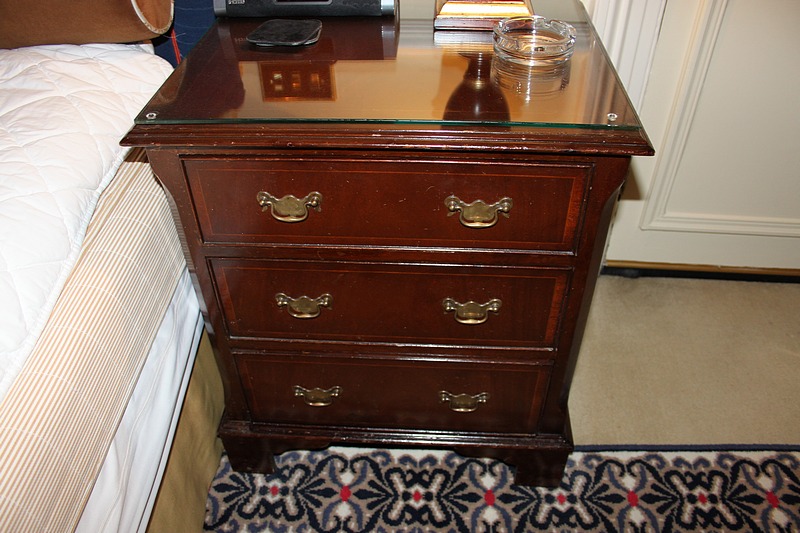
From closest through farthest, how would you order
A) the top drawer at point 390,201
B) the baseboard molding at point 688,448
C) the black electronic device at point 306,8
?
the top drawer at point 390,201 → the black electronic device at point 306,8 → the baseboard molding at point 688,448

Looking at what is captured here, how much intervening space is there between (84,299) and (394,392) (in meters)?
0.54

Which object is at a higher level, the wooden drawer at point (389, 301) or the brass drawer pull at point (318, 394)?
the wooden drawer at point (389, 301)

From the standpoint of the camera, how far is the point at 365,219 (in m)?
0.91

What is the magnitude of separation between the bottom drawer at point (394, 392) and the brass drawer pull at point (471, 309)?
109mm

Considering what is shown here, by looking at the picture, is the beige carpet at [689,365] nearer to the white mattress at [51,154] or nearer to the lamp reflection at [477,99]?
the lamp reflection at [477,99]

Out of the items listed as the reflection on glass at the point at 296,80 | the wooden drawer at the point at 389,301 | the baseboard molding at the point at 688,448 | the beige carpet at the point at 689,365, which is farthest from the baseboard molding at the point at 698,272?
the reflection on glass at the point at 296,80

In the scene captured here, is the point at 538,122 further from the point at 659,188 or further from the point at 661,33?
the point at 659,188

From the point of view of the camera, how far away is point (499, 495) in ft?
4.19

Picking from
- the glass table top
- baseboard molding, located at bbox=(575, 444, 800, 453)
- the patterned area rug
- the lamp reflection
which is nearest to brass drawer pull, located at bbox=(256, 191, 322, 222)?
the glass table top

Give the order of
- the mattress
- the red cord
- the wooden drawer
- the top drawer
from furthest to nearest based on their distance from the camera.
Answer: the red cord, the wooden drawer, the top drawer, the mattress

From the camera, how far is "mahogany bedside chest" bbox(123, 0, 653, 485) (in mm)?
826

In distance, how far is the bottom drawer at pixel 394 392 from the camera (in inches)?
43.6

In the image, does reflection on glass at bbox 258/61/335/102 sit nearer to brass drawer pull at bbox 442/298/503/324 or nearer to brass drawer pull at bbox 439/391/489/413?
brass drawer pull at bbox 442/298/503/324

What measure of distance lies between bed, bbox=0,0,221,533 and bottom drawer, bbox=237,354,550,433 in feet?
0.50
